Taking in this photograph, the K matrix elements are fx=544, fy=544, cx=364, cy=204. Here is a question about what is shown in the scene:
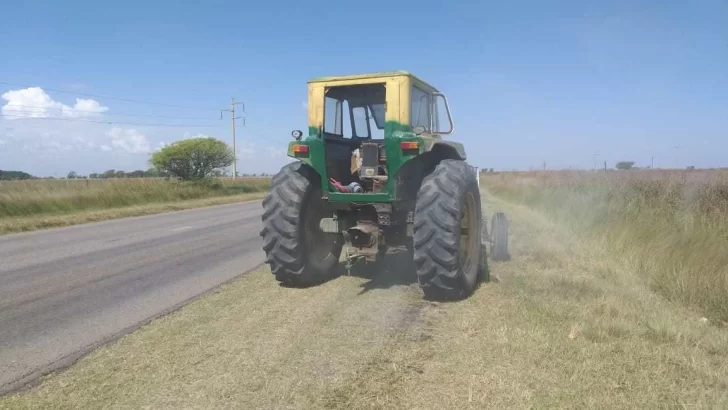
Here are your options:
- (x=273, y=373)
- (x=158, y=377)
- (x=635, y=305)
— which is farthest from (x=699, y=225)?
(x=158, y=377)

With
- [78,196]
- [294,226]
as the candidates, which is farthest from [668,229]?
[78,196]

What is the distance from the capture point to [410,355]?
4.01 meters

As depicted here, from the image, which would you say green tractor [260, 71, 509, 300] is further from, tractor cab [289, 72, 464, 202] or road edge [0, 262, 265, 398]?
road edge [0, 262, 265, 398]

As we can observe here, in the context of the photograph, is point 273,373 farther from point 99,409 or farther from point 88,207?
point 88,207

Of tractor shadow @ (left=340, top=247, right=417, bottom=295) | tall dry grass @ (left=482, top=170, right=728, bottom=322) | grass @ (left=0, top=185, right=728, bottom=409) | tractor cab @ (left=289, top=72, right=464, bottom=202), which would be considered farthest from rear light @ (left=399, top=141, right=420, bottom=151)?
tall dry grass @ (left=482, top=170, right=728, bottom=322)

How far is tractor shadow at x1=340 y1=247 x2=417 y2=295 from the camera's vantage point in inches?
253

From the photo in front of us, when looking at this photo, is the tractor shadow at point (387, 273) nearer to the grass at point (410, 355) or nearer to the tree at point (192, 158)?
the grass at point (410, 355)

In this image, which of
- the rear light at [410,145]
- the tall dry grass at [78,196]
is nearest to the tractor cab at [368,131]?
the rear light at [410,145]

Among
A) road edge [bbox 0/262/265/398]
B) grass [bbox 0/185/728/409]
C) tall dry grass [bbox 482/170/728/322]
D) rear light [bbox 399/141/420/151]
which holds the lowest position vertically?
road edge [bbox 0/262/265/398]

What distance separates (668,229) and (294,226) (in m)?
5.98

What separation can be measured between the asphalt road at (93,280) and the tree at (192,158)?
2588 centimetres

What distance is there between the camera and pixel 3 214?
17078 millimetres

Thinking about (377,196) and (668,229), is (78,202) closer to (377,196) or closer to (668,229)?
(377,196)

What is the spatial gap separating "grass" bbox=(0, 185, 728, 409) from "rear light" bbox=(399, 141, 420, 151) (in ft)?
5.15
